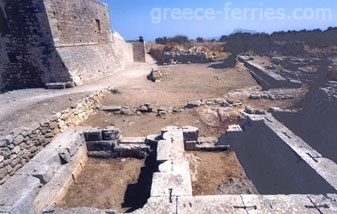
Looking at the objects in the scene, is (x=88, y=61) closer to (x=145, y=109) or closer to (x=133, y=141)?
(x=145, y=109)

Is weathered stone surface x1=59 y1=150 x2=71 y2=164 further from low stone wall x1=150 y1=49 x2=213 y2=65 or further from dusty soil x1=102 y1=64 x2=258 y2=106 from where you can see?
low stone wall x1=150 y1=49 x2=213 y2=65

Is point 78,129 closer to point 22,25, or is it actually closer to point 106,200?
point 106,200

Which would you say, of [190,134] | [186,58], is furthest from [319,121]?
[186,58]

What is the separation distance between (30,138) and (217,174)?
6.15 meters

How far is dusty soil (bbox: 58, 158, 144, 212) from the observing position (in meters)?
5.28

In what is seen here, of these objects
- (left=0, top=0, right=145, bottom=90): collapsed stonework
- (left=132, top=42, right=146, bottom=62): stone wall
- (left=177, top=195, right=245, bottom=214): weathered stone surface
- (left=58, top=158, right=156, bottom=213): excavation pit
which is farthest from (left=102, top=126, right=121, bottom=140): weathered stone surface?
(left=132, top=42, right=146, bottom=62): stone wall

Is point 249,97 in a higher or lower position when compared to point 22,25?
lower

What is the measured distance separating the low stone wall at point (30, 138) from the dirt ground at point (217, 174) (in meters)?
5.22

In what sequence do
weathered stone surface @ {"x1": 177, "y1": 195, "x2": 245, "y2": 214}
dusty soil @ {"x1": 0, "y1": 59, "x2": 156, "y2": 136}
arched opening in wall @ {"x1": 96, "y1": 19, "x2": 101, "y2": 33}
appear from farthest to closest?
arched opening in wall @ {"x1": 96, "y1": 19, "x2": 101, "y2": 33} < dusty soil @ {"x1": 0, "y1": 59, "x2": 156, "y2": 136} < weathered stone surface @ {"x1": 177, "y1": 195, "x2": 245, "y2": 214}

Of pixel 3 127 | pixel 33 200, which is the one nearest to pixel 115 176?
pixel 33 200

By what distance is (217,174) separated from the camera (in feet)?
19.3

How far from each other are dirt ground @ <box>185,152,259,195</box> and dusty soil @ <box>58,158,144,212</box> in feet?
5.87

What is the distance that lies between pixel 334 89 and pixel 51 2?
1499 cm

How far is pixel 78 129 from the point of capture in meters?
7.15
